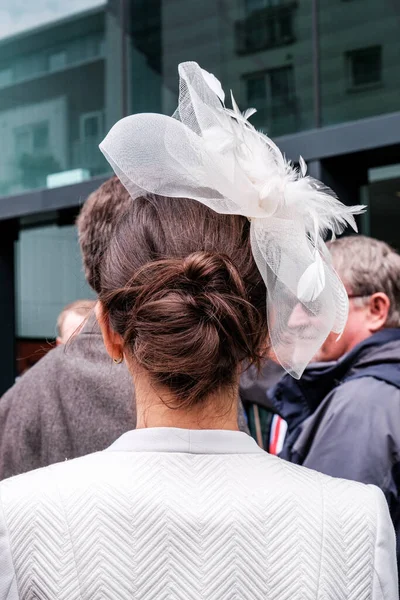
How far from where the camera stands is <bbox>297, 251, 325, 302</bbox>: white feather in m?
1.03

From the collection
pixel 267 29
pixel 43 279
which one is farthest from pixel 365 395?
pixel 43 279

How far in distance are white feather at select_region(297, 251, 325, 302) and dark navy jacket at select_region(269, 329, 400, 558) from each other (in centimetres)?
76

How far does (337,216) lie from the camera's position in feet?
3.66

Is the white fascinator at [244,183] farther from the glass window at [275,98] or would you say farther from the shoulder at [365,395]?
the glass window at [275,98]

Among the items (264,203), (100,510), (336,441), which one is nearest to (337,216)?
(264,203)

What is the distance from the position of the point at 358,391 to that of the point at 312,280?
32.4 inches

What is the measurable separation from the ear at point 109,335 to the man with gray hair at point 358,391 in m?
0.84

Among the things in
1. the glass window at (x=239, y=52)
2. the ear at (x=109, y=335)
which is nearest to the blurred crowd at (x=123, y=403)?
the ear at (x=109, y=335)

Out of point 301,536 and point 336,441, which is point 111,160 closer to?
point 301,536

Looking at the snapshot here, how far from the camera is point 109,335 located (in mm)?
1040

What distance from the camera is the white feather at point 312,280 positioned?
1033mm

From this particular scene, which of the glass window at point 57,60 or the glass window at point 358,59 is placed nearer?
the glass window at point 358,59

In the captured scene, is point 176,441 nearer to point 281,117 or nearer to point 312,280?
point 312,280

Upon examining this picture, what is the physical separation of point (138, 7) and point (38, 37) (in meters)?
0.86
